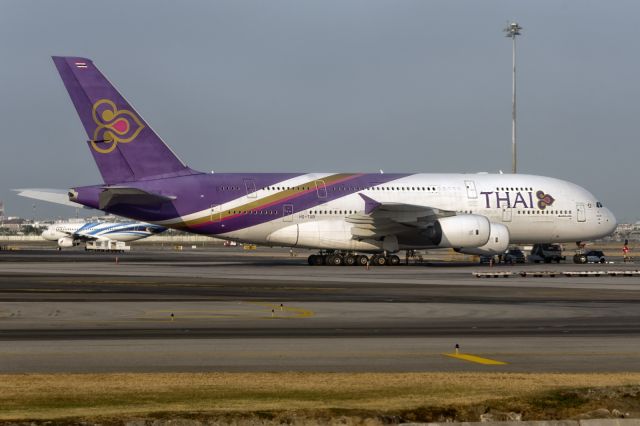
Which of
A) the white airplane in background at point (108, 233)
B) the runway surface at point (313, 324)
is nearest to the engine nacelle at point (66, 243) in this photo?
the white airplane in background at point (108, 233)

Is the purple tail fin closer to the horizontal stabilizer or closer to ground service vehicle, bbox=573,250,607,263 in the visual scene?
the horizontal stabilizer

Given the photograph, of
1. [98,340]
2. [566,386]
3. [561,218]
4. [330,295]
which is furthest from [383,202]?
[566,386]

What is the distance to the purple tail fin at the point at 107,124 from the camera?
182 feet

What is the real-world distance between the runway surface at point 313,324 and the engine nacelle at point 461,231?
46.8 feet

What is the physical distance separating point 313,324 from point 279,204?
33.9 metres

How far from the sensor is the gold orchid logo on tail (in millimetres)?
55531

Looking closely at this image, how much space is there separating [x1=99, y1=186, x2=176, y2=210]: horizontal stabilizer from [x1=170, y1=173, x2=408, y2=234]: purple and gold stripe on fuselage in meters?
2.20

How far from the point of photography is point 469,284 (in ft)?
134

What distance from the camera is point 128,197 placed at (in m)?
54.2

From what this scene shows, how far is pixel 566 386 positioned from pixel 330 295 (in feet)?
66.7

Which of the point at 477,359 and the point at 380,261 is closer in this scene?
the point at 477,359

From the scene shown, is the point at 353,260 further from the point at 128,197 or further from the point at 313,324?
the point at 313,324

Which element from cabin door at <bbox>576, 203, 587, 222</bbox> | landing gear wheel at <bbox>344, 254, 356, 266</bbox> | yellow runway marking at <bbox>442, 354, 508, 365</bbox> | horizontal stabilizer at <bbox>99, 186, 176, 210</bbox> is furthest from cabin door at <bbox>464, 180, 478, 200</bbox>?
yellow runway marking at <bbox>442, 354, 508, 365</bbox>

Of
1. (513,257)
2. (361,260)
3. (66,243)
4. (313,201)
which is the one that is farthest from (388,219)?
(66,243)
